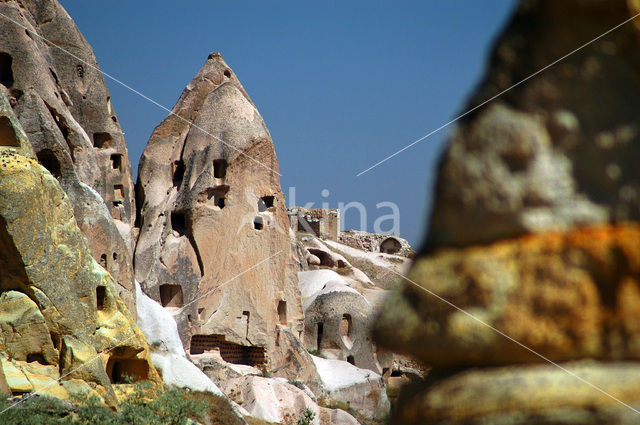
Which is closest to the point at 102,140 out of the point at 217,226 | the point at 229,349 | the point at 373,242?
the point at 217,226

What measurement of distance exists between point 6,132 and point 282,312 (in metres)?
11.4

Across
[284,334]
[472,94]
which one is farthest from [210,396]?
[472,94]

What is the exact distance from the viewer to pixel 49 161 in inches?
442

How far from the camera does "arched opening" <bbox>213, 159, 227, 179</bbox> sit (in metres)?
18.3

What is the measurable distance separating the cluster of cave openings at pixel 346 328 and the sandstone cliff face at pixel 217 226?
1441mm

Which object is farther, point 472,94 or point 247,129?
point 247,129

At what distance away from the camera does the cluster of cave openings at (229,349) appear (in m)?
16.6

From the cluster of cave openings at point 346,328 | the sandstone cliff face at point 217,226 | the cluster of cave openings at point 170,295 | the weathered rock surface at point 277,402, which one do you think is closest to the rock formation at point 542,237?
the weathered rock surface at point 277,402

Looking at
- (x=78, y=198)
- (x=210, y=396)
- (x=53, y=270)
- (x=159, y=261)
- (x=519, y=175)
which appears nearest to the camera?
(x=519, y=175)

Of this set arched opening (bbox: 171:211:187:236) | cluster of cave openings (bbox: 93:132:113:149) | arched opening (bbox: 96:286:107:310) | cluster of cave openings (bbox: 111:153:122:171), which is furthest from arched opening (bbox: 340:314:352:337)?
arched opening (bbox: 96:286:107:310)

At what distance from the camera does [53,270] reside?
755 centimetres

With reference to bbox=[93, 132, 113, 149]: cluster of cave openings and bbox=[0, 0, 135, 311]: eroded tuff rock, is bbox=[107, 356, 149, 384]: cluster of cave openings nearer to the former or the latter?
bbox=[0, 0, 135, 311]: eroded tuff rock

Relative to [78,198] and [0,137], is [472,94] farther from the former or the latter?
[78,198]

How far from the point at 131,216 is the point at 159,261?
1983mm
